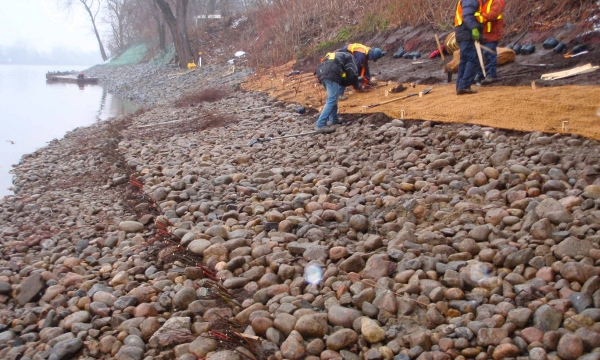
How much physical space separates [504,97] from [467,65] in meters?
1.09

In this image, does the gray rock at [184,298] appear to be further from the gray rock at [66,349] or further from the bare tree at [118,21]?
the bare tree at [118,21]

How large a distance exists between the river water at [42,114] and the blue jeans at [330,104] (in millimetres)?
5291

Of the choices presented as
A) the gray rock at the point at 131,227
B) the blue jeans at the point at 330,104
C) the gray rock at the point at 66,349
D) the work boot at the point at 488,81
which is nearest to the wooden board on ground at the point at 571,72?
the work boot at the point at 488,81

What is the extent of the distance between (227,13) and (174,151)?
27366 mm

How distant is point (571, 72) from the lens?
6.80 meters

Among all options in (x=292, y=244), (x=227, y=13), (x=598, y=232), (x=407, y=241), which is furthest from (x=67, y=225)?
(x=227, y=13)

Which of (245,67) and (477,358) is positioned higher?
(245,67)

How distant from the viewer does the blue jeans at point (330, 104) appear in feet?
23.7

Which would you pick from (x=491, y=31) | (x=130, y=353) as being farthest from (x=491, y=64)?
(x=130, y=353)

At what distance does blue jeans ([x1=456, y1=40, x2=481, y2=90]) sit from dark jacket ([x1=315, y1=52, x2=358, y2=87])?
1.48m

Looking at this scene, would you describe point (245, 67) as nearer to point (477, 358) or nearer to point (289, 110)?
point (289, 110)

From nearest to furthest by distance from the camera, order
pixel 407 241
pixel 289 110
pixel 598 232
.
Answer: pixel 598 232 < pixel 407 241 < pixel 289 110

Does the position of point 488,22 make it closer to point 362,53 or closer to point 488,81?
point 488,81

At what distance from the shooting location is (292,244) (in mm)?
3900
